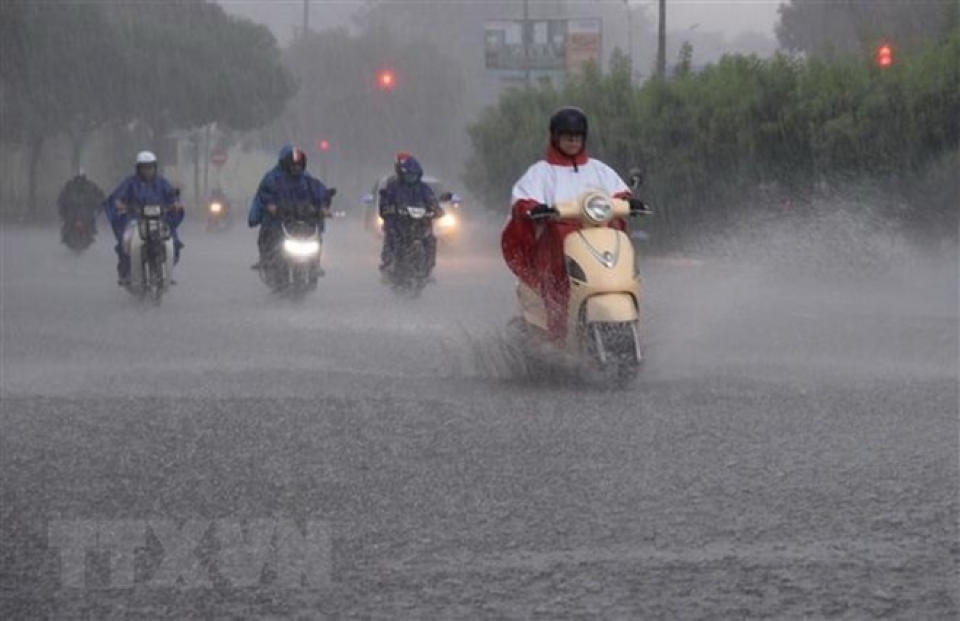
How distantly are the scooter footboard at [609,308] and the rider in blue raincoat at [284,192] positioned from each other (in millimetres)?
10715

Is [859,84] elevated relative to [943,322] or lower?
elevated

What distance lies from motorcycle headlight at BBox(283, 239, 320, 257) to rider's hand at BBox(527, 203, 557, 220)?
33.7 feet

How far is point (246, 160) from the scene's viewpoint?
152 meters

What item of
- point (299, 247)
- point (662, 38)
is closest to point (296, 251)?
point (299, 247)

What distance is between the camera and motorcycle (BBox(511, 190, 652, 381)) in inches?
500

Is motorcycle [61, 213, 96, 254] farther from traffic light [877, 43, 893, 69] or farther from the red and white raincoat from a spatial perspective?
the red and white raincoat

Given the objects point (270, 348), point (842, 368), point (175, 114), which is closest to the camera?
point (842, 368)

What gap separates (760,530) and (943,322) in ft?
42.9

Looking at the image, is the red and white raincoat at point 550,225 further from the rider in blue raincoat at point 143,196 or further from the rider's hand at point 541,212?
the rider in blue raincoat at point 143,196

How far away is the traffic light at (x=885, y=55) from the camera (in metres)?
33.3

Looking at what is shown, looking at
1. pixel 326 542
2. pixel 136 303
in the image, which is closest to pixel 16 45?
pixel 136 303

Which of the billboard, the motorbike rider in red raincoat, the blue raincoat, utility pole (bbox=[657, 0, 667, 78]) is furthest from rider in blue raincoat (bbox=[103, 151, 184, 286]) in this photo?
the billboard

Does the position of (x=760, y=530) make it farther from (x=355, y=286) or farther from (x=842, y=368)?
(x=355, y=286)

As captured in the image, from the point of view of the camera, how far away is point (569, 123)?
43.8ft
